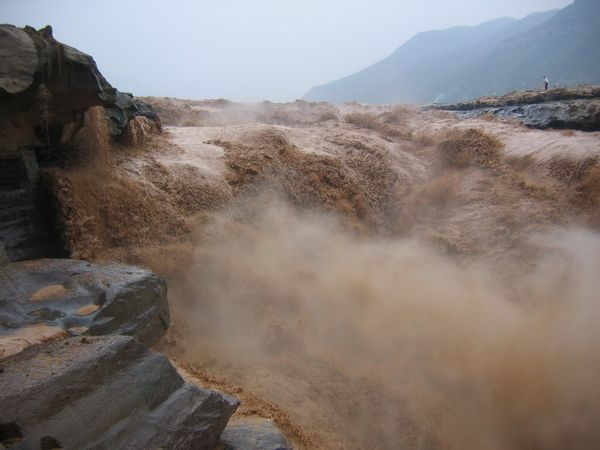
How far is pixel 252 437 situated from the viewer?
3.03 meters

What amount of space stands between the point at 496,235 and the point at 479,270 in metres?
0.95

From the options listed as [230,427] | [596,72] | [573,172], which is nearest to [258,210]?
[230,427]

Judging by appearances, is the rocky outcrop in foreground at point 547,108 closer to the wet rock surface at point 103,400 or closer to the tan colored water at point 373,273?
the tan colored water at point 373,273

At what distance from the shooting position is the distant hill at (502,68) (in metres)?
63.2

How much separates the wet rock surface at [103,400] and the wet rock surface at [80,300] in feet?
1.68

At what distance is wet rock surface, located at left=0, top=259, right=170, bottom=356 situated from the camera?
337 cm

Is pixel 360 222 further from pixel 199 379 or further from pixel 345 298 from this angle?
pixel 199 379

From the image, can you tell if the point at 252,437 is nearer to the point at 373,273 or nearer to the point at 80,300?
the point at 80,300

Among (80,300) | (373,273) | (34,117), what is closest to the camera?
(80,300)

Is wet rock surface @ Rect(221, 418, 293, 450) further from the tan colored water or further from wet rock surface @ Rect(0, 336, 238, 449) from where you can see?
the tan colored water

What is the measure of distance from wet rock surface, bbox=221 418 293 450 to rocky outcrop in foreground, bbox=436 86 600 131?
436 inches

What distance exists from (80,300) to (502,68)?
84.6 m

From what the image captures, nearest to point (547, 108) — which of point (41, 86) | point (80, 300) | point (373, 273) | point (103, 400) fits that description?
point (373, 273)

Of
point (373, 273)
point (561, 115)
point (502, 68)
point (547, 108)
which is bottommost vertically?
point (373, 273)
